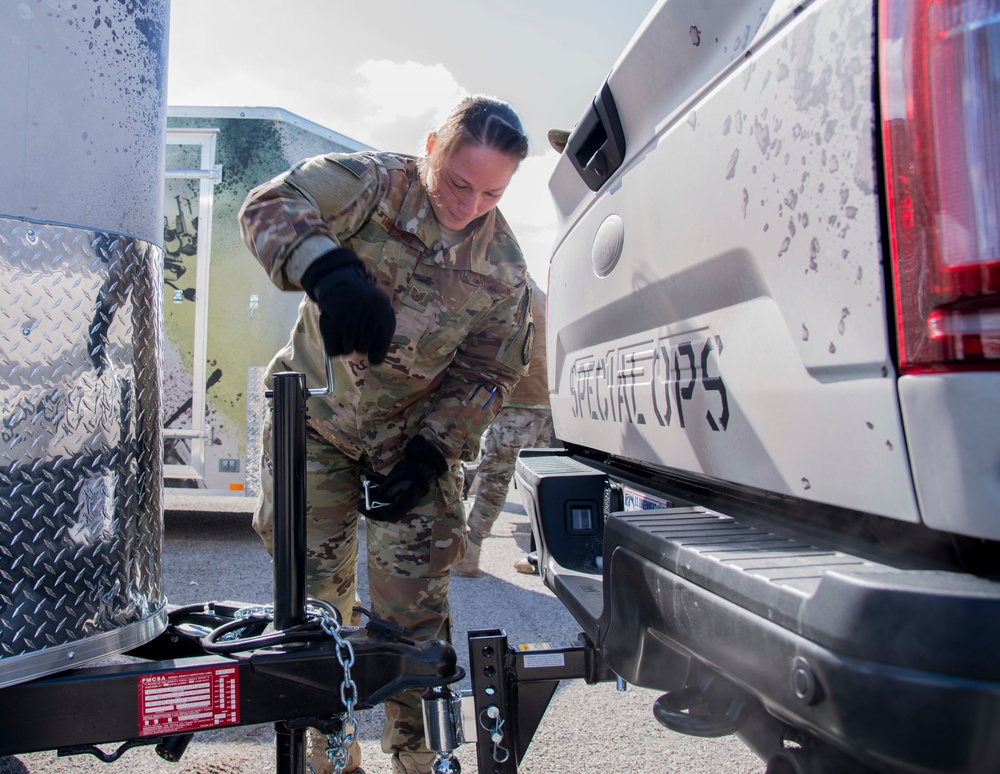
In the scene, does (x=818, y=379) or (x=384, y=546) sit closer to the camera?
(x=818, y=379)

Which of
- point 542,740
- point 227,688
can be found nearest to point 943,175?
point 227,688

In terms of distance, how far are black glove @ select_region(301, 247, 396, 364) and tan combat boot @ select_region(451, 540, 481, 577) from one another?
9.86ft

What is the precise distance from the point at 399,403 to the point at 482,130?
80 cm

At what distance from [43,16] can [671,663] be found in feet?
5.04

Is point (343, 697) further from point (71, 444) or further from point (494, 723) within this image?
point (71, 444)

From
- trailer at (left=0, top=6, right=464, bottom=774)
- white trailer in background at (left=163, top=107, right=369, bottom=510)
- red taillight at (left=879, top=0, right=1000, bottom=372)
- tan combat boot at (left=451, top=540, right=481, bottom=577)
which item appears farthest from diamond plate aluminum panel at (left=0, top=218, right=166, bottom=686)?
white trailer in background at (left=163, top=107, right=369, bottom=510)

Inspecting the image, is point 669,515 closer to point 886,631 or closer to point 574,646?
point 574,646

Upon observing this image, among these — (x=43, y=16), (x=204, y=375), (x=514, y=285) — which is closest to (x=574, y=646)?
(x=514, y=285)

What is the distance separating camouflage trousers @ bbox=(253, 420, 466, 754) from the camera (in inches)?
84.5

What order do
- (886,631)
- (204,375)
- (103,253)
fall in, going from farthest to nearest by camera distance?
(204,375) < (103,253) < (886,631)

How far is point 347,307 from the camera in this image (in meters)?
1.55

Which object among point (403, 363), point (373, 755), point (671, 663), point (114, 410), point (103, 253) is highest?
point (103, 253)

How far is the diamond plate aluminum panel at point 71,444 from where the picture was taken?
1287 millimetres

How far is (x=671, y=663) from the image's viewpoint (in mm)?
1338
